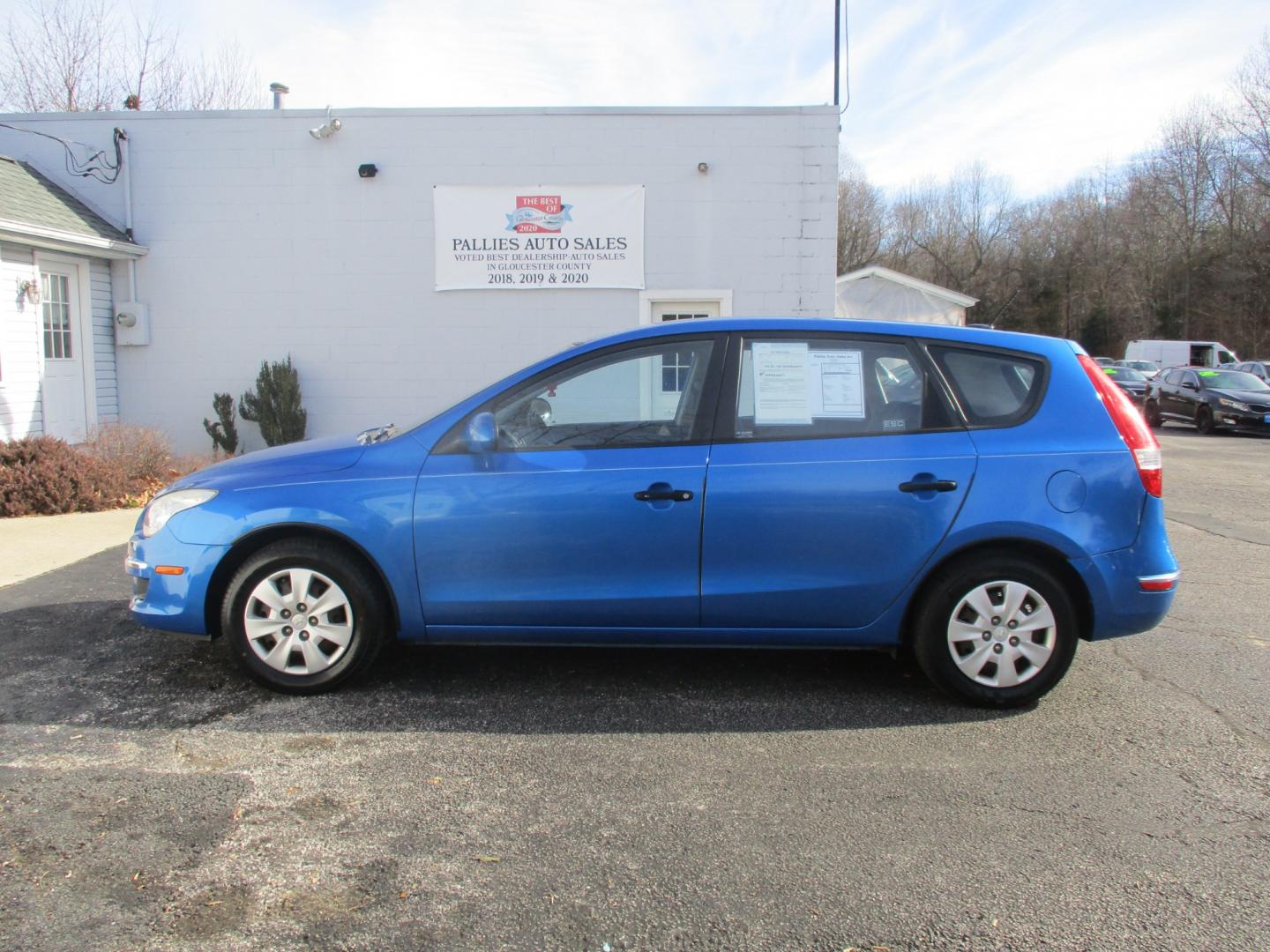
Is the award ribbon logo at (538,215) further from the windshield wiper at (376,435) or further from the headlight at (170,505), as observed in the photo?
the headlight at (170,505)

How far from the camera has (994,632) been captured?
4.03 meters

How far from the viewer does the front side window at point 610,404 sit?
4156mm

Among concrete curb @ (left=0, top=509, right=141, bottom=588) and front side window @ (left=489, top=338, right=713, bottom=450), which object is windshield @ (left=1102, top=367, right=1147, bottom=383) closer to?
concrete curb @ (left=0, top=509, right=141, bottom=588)

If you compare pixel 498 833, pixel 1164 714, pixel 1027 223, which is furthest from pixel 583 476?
pixel 1027 223

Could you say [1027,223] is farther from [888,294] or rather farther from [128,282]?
[128,282]

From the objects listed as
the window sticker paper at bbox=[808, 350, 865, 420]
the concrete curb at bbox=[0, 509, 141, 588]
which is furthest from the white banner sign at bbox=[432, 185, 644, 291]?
the window sticker paper at bbox=[808, 350, 865, 420]

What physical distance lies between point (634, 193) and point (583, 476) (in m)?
8.49

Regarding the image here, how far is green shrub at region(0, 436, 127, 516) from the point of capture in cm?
852

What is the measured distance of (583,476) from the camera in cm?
405

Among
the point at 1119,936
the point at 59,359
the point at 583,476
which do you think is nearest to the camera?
the point at 1119,936

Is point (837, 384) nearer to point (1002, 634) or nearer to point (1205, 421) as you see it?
point (1002, 634)

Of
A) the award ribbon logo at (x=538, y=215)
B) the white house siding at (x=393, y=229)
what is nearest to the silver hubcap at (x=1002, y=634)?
the white house siding at (x=393, y=229)

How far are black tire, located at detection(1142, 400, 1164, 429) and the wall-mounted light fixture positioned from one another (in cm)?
2075

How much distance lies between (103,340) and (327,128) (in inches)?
156
